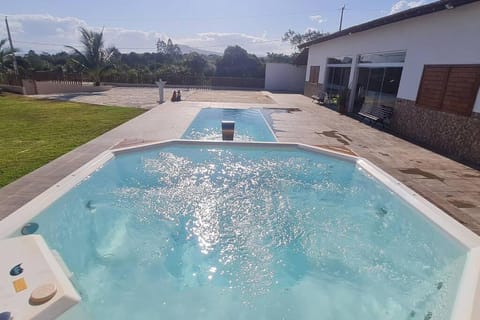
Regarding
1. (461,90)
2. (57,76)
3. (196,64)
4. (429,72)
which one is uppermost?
(196,64)

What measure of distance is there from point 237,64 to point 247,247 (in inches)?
1519

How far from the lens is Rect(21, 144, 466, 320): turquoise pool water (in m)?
3.58

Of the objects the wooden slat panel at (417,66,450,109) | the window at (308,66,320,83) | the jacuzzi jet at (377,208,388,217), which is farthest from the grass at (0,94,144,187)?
the window at (308,66,320,83)

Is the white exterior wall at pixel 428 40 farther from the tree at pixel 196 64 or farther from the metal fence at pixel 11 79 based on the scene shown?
the tree at pixel 196 64

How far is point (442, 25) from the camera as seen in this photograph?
837cm

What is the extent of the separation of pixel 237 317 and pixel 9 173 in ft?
16.4

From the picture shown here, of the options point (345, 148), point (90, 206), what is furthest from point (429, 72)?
point (90, 206)

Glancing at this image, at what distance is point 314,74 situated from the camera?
22.0 m

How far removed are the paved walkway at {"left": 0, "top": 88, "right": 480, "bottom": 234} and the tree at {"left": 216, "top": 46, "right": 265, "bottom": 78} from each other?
91.3ft

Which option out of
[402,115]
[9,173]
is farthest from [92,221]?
[402,115]

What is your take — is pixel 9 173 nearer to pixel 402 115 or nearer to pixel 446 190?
pixel 446 190

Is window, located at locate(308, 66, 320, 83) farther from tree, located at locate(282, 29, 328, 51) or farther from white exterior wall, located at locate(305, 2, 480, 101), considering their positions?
tree, located at locate(282, 29, 328, 51)

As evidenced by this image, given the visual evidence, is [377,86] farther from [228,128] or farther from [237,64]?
[237,64]

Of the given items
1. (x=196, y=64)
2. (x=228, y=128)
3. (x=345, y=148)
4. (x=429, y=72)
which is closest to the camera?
(x=345, y=148)
